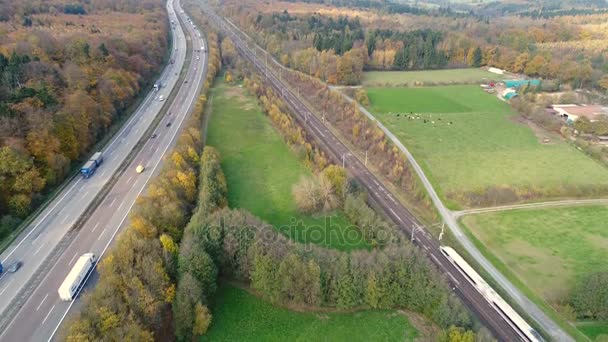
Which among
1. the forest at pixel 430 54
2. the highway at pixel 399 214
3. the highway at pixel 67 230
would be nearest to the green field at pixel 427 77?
the forest at pixel 430 54

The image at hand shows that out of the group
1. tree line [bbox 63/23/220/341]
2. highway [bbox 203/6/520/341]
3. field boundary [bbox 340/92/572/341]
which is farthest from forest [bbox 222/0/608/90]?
tree line [bbox 63/23/220/341]

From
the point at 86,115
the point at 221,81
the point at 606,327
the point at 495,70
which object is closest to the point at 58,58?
the point at 86,115

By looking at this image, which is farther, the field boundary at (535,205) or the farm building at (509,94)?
the farm building at (509,94)

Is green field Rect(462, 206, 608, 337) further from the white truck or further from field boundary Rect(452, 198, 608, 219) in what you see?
the white truck

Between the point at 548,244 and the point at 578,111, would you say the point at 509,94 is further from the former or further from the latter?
the point at 548,244

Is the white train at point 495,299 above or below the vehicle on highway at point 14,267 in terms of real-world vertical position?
below

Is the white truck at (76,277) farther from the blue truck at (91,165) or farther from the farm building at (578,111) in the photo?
the farm building at (578,111)

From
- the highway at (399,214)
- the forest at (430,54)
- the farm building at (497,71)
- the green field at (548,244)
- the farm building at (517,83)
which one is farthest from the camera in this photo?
the farm building at (497,71)
